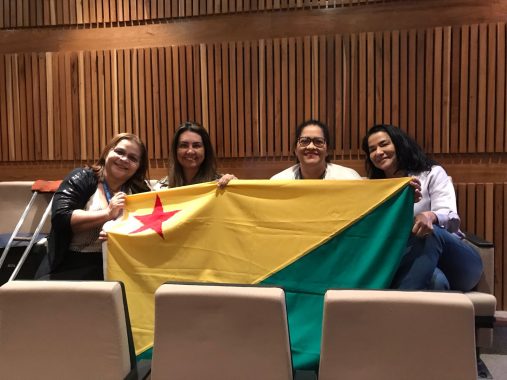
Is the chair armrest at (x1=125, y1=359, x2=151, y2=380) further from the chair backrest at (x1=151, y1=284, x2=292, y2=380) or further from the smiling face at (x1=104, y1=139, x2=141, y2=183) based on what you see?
the smiling face at (x1=104, y1=139, x2=141, y2=183)

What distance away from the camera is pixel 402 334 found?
115cm

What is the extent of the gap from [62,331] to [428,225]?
161 centimetres

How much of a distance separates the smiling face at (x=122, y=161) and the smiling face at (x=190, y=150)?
301mm

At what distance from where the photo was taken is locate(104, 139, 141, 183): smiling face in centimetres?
250

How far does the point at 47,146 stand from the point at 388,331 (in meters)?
3.68

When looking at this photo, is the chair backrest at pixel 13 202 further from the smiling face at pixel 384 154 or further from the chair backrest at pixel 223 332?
the smiling face at pixel 384 154

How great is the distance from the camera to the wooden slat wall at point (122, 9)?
3.38 metres

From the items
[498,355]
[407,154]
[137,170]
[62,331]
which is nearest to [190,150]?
[137,170]

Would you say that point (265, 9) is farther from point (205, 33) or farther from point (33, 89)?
point (33, 89)

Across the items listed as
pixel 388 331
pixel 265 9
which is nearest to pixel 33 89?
pixel 265 9

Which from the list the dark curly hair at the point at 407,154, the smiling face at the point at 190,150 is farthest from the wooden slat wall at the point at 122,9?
the smiling face at the point at 190,150

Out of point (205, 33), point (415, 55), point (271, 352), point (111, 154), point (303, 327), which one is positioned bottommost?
point (303, 327)

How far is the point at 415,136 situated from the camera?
10.6ft

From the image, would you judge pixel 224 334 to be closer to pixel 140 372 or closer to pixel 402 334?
pixel 140 372
